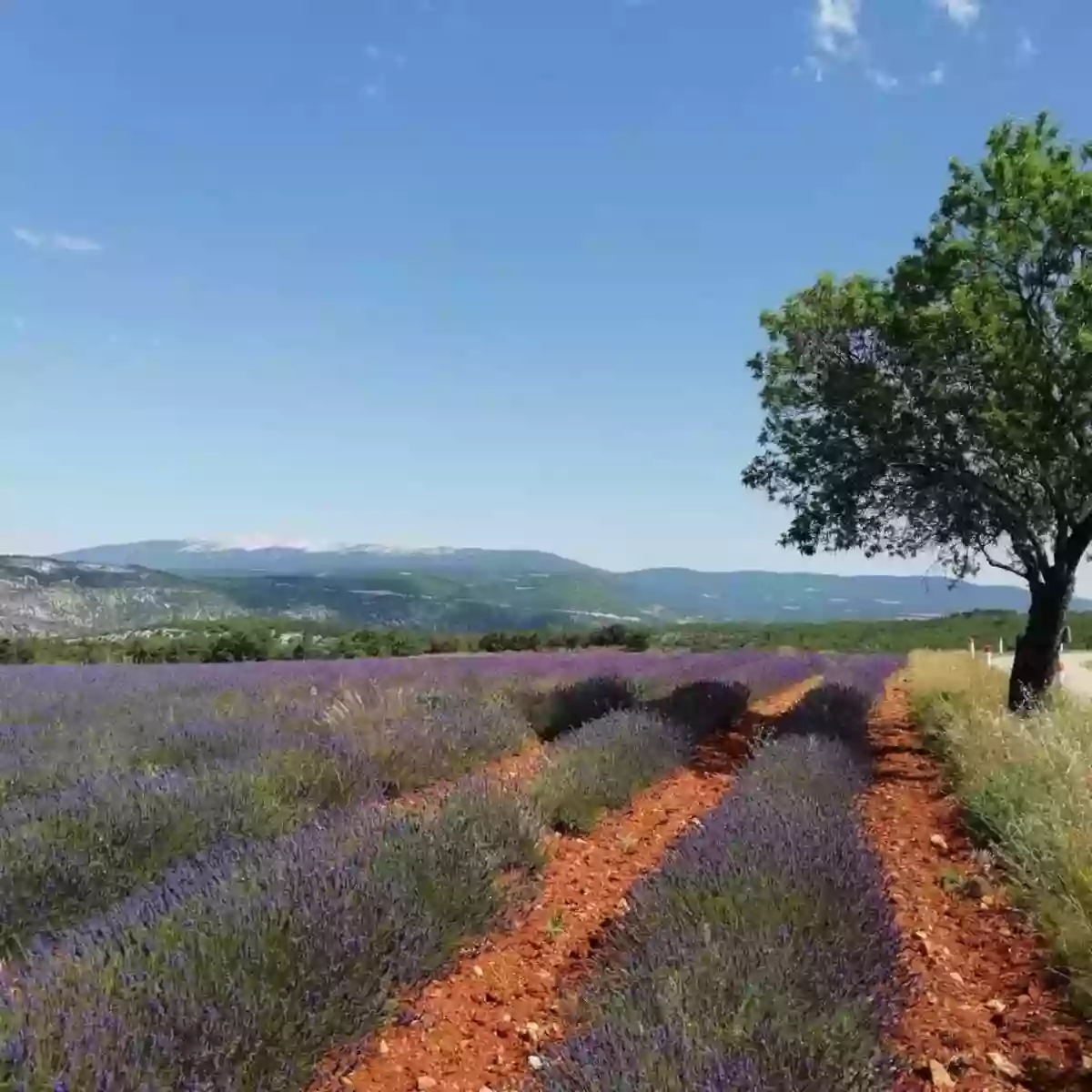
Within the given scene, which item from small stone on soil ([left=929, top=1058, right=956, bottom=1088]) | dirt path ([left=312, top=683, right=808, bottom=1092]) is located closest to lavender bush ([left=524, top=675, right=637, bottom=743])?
dirt path ([left=312, top=683, right=808, bottom=1092])

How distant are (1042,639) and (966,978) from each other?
827 cm

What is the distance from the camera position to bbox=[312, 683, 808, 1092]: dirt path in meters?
3.18

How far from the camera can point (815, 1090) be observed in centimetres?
243

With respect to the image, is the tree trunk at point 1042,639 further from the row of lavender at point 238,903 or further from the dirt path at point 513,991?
the dirt path at point 513,991

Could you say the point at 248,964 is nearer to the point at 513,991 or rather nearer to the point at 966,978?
the point at 513,991

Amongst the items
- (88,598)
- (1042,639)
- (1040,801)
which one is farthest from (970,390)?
(88,598)

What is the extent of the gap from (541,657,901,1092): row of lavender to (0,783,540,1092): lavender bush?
0.78 m

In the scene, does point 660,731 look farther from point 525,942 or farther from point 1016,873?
point 525,942

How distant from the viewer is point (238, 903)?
3.30m

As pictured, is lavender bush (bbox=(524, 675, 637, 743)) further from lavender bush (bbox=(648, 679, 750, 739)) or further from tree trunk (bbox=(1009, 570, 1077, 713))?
tree trunk (bbox=(1009, 570, 1077, 713))

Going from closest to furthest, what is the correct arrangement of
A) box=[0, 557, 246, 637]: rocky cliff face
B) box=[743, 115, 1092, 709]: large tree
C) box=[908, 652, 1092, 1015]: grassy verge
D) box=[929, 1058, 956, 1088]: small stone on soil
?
box=[929, 1058, 956, 1088]: small stone on soil
box=[908, 652, 1092, 1015]: grassy verge
box=[743, 115, 1092, 709]: large tree
box=[0, 557, 246, 637]: rocky cliff face

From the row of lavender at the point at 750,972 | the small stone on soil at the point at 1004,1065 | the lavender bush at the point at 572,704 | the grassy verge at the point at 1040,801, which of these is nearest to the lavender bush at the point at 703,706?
the lavender bush at the point at 572,704

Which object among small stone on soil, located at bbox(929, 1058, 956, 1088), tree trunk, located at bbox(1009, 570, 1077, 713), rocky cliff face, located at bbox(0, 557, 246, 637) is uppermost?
tree trunk, located at bbox(1009, 570, 1077, 713)

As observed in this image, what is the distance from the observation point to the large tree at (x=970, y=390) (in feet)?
32.1
